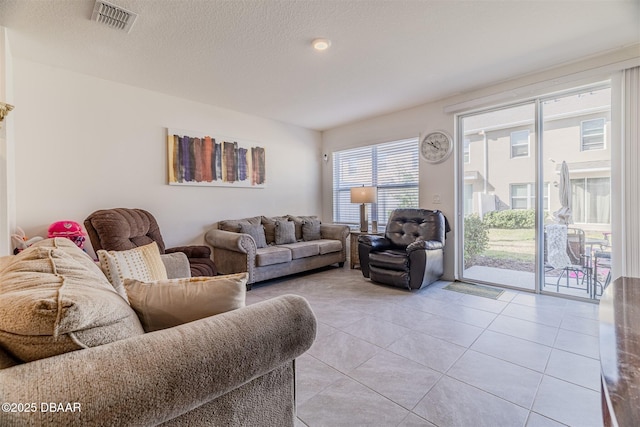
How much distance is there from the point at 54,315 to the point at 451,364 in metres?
2.08

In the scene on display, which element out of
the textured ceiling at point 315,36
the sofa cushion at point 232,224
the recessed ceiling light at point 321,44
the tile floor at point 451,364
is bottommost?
the tile floor at point 451,364

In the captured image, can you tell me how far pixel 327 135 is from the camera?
5582 mm

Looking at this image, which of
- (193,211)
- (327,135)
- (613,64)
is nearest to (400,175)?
(327,135)

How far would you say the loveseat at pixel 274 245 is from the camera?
360 cm

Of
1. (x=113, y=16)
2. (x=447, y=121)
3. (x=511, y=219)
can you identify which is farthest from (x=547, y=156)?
(x=113, y=16)

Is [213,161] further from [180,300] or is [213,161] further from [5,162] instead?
[180,300]

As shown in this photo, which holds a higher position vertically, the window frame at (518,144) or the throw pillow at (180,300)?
the window frame at (518,144)

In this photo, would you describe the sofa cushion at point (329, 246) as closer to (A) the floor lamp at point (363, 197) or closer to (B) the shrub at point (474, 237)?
(A) the floor lamp at point (363, 197)

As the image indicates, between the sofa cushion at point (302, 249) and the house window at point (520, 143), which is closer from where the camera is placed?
the house window at point (520, 143)

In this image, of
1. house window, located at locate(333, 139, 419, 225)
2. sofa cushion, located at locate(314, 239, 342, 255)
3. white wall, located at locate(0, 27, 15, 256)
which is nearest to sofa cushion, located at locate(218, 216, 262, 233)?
sofa cushion, located at locate(314, 239, 342, 255)

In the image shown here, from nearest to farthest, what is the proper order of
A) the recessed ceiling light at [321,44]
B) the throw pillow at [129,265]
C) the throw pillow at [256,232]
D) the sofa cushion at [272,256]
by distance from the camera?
the throw pillow at [129,265], the recessed ceiling light at [321,44], the sofa cushion at [272,256], the throw pillow at [256,232]

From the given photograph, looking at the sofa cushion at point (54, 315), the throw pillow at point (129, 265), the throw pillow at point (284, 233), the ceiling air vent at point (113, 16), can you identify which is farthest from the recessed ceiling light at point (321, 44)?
the throw pillow at point (284, 233)

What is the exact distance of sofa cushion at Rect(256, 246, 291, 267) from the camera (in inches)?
143

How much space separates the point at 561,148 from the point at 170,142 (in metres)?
4.63
